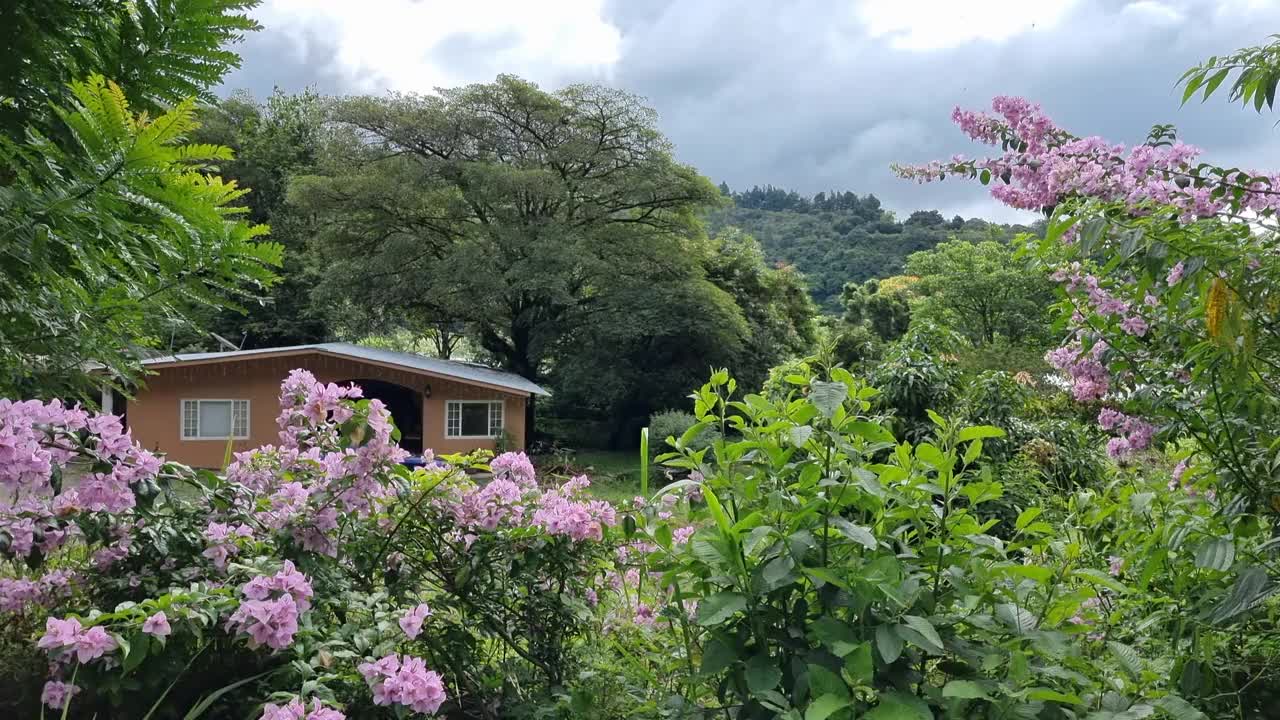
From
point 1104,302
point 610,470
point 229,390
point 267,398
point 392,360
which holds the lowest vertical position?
point 610,470

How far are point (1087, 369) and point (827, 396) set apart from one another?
6.31ft

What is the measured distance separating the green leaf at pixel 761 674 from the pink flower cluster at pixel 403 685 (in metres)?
0.62

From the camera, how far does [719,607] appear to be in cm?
150

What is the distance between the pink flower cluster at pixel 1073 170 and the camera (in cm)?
241

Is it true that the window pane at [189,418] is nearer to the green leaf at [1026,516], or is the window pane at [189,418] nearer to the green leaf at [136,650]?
the green leaf at [136,650]

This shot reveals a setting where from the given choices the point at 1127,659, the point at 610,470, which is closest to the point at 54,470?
the point at 1127,659

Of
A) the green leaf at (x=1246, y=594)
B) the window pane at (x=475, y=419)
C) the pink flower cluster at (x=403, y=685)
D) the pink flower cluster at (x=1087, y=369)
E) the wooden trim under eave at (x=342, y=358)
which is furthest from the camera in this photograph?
the window pane at (x=475, y=419)

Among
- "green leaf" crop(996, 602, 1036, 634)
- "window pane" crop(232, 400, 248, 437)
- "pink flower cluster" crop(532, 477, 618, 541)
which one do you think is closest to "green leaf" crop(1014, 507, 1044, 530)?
"green leaf" crop(996, 602, 1036, 634)

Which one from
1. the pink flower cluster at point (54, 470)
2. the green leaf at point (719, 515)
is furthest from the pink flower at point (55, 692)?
the green leaf at point (719, 515)

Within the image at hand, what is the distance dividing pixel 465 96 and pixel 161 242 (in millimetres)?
20501

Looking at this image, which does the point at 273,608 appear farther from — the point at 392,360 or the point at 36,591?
the point at 392,360

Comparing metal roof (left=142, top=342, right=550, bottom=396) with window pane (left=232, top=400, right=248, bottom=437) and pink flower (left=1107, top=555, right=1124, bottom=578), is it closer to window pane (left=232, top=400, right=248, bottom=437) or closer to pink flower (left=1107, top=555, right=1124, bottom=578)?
window pane (left=232, top=400, right=248, bottom=437)

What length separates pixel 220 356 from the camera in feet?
53.7

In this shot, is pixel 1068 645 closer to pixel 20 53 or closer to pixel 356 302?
pixel 20 53
